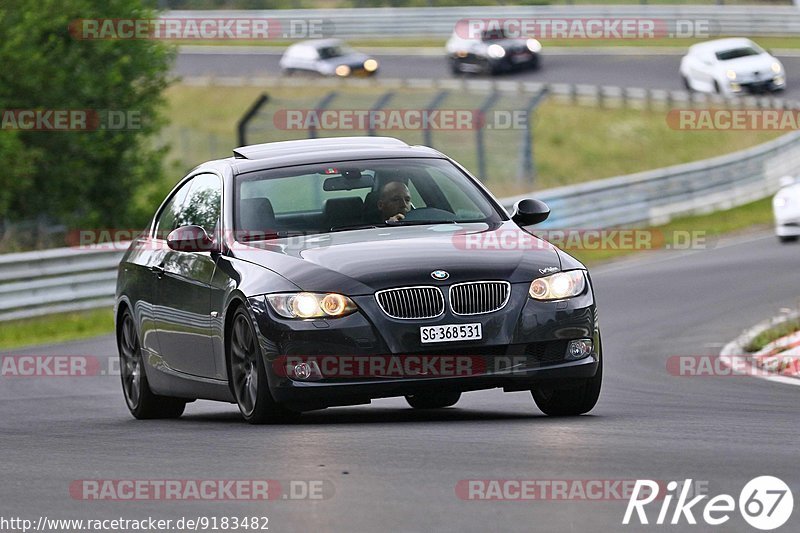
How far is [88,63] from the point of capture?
29.5 meters

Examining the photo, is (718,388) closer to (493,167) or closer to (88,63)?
(88,63)

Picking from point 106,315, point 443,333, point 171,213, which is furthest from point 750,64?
point 443,333

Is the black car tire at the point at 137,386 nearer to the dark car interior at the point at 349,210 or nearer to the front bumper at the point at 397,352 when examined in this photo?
the dark car interior at the point at 349,210

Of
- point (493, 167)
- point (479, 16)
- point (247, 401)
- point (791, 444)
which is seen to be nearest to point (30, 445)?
point (247, 401)

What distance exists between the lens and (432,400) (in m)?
11.1

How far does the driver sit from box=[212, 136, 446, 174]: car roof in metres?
0.35

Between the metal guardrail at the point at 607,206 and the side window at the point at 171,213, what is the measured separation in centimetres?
986

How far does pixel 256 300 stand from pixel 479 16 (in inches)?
2087

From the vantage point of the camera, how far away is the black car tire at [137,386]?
447 inches
